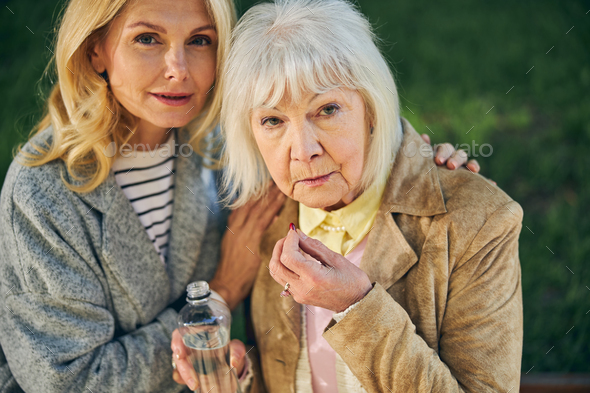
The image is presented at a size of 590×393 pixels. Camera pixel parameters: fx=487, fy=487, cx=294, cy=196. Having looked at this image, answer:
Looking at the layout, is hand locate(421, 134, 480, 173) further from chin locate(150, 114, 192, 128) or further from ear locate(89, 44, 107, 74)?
ear locate(89, 44, 107, 74)

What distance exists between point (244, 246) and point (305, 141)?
762 mm

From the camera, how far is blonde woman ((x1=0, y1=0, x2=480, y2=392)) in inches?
73.8

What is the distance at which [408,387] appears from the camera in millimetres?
1583

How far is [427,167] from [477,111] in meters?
3.57

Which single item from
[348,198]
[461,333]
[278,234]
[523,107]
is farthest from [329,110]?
[523,107]

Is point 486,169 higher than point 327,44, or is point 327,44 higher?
point 327,44

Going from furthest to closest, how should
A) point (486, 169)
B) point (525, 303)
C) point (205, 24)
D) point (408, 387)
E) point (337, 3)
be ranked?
Answer: point (486, 169), point (525, 303), point (205, 24), point (337, 3), point (408, 387)

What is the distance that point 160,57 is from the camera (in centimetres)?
192

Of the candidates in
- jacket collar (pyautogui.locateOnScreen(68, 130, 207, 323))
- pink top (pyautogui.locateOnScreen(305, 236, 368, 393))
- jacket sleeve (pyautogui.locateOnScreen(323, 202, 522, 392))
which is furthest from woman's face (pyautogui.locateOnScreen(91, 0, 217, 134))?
jacket sleeve (pyautogui.locateOnScreen(323, 202, 522, 392))

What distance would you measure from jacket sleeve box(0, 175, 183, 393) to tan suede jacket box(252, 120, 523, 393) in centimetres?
94

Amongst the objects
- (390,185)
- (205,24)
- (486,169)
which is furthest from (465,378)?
(486,169)

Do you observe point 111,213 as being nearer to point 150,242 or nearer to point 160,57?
point 150,242

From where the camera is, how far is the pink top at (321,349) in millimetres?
1877

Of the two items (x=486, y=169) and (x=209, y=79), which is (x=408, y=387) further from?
(x=486, y=169)
